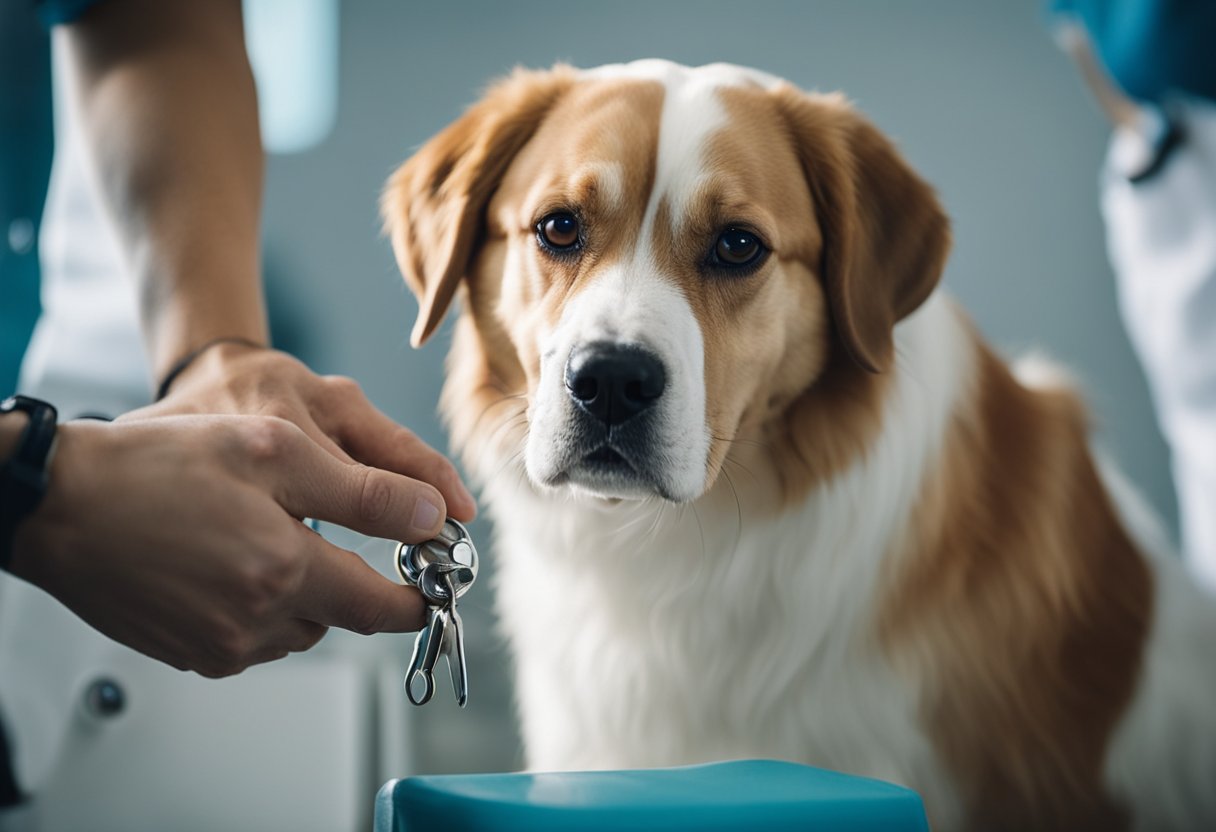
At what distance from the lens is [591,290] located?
912 millimetres

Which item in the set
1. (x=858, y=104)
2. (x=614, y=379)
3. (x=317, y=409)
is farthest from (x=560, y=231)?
(x=858, y=104)

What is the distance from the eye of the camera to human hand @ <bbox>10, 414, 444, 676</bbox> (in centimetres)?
59

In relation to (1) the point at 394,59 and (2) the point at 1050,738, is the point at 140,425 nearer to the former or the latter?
(2) the point at 1050,738

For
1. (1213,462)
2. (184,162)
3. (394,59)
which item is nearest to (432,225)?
(184,162)

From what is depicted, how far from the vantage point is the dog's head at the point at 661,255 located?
2.85 feet

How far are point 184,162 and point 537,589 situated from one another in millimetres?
585

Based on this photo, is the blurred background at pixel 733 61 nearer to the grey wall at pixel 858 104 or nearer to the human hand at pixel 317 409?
the grey wall at pixel 858 104

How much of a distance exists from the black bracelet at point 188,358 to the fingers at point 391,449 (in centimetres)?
11

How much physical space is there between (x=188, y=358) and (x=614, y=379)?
1.17 ft

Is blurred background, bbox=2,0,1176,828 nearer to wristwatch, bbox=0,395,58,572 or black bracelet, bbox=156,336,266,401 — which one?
black bracelet, bbox=156,336,266,401

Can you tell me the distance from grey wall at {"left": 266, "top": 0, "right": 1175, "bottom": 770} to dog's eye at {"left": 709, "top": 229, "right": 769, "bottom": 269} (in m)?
1.27

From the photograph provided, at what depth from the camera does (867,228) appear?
1020 millimetres

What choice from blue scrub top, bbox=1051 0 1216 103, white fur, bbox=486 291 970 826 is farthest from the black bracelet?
blue scrub top, bbox=1051 0 1216 103

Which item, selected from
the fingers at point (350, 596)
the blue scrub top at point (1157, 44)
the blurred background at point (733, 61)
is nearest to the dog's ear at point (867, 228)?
the blue scrub top at point (1157, 44)
